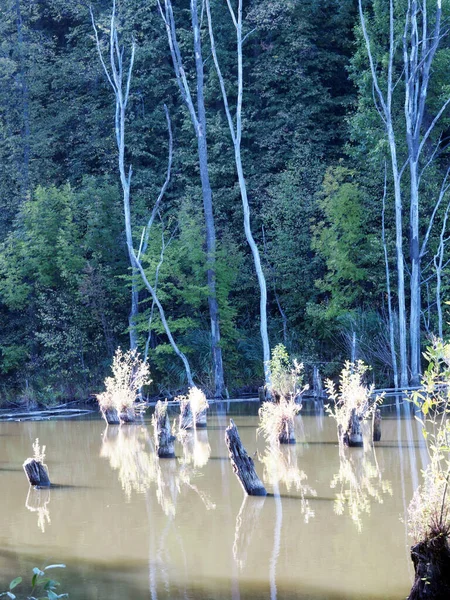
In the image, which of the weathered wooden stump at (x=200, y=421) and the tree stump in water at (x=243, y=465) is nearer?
the tree stump in water at (x=243, y=465)

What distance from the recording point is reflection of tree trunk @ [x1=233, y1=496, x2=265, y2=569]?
685cm

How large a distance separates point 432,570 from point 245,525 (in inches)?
108

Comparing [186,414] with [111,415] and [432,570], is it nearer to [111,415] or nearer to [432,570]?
[111,415]

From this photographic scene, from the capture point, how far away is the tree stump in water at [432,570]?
522cm

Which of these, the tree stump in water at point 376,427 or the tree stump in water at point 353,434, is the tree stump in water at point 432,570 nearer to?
the tree stump in water at point 353,434

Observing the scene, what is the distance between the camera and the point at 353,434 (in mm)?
11883

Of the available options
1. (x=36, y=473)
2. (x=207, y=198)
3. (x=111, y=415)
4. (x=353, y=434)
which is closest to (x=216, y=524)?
(x=36, y=473)

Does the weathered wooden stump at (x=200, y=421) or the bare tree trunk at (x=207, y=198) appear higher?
the bare tree trunk at (x=207, y=198)

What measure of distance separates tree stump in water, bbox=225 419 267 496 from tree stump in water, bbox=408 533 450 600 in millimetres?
3551

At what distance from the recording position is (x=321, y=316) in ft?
75.0

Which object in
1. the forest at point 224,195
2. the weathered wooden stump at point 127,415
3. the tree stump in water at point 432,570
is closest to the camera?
the tree stump in water at point 432,570

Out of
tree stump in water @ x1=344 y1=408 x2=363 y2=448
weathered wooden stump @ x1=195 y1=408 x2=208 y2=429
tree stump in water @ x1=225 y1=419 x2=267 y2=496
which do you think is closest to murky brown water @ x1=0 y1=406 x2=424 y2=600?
tree stump in water @ x1=225 y1=419 x2=267 y2=496

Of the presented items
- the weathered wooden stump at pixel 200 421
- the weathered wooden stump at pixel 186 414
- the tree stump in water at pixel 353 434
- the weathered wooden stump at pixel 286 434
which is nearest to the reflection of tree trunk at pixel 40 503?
the weathered wooden stump at pixel 286 434

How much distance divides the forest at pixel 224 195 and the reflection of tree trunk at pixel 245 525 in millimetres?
11433
